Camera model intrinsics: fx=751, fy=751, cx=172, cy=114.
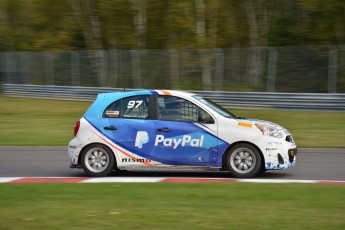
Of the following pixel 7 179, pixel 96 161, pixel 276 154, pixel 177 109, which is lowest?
pixel 7 179

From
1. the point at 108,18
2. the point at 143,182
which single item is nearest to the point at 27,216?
the point at 143,182

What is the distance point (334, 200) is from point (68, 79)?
30944mm

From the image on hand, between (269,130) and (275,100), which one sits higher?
(275,100)

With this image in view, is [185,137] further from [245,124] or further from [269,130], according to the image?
[269,130]

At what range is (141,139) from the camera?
12.6 meters

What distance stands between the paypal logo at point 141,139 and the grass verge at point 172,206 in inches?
59.8

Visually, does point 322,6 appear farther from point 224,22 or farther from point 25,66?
point 25,66

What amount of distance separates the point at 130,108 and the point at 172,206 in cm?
423

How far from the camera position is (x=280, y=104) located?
29078mm

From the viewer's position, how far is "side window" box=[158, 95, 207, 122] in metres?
12.5

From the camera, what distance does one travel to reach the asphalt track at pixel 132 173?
13078mm

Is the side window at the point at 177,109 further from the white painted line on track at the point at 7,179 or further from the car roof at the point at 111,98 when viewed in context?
the white painted line on track at the point at 7,179

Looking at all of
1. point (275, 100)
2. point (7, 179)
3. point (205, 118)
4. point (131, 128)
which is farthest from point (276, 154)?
point (275, 100)

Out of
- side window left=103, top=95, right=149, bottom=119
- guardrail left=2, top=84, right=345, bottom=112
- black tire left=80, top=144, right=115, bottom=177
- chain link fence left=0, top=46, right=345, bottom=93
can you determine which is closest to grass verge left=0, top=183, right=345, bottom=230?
black tire left=80, top=144, right=115, bottom=177
